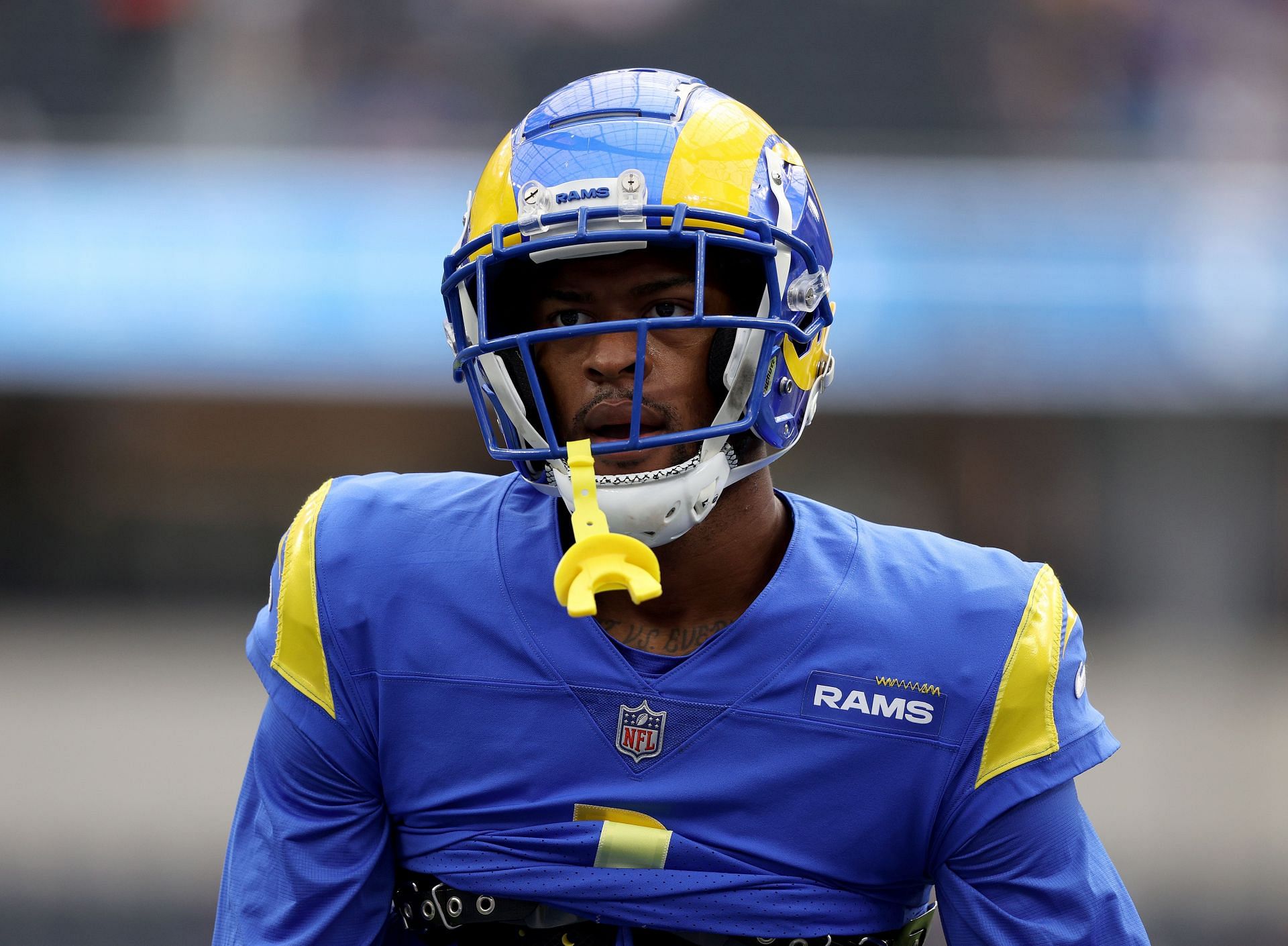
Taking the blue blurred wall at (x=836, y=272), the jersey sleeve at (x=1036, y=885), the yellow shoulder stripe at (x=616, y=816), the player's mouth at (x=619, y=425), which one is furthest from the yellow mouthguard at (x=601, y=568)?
the blue blurred wall at (x=836, y=272)

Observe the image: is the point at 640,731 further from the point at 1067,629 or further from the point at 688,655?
the point at 1067,629

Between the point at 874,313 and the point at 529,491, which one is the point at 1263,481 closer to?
the point at 874,313

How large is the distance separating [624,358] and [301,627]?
0.54 metres

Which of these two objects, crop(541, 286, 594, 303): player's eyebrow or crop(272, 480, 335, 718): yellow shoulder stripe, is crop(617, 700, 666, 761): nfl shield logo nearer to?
crop(272, 480, 335, 718): yellow shoulder stripe

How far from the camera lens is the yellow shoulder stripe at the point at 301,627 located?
195 cm

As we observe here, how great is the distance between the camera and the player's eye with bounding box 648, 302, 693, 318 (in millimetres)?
1959

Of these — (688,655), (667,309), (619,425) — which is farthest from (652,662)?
(667,309)

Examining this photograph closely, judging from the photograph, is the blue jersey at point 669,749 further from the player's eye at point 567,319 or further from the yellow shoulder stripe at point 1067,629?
the player's eye at point 567,319

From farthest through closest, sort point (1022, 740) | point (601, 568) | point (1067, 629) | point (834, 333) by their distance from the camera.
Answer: point (834, 333)
point (1067, 629)
point (1022, 740)
point (601, 568)

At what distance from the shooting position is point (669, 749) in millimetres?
1893

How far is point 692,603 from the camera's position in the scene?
2014 millimetres

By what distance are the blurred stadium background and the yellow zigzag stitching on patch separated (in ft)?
16.5

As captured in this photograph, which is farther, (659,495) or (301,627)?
(301,627)

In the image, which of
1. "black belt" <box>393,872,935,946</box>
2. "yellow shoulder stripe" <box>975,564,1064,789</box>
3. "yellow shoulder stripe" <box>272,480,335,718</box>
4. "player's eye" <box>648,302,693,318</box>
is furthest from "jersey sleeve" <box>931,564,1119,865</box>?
"yellow shoulder stripe" <box>272,480,335,718</box>
